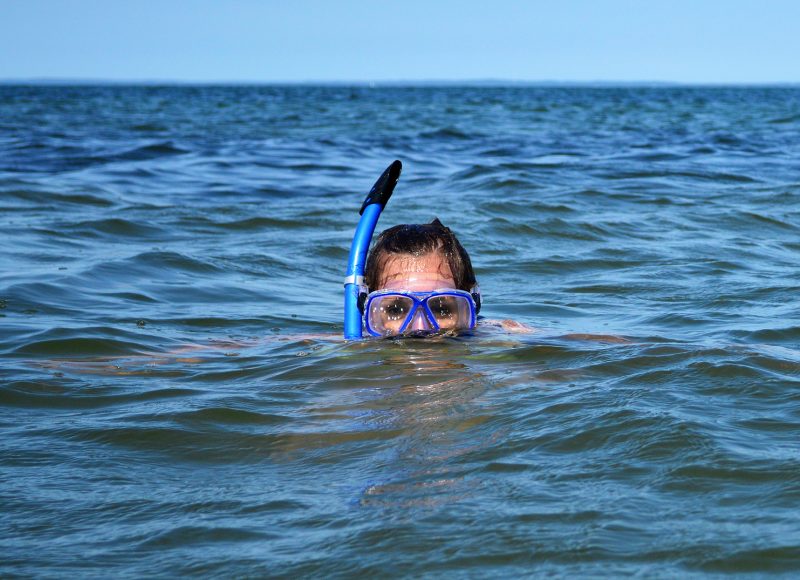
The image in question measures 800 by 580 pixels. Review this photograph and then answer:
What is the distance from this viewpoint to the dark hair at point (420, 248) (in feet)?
15.1

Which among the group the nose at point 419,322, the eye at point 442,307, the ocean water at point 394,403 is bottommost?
the ocean water at point 394,403

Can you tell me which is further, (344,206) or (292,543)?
(344,206)

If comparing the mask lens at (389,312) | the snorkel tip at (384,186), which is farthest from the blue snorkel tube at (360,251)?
the mask lens at (389,312)

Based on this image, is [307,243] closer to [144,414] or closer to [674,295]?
[674,295]

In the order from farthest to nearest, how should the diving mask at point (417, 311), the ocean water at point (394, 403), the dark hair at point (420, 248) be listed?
the dark hair at point (420, 248) < the diving mask at point (417, 311) < the ocean water at point (394, 403)

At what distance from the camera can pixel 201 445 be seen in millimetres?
3369

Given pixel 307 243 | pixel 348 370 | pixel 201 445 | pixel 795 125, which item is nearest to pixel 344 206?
pixel 307 243

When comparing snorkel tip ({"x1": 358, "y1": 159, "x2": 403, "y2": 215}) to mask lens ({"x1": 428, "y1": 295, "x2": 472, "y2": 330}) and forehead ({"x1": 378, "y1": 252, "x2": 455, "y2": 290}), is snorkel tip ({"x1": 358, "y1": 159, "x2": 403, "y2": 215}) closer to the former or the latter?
forehead ({"x1": 378, "y1": 252, "x2": 455, "y2": 290})

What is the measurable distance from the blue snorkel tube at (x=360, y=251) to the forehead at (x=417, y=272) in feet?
0.36

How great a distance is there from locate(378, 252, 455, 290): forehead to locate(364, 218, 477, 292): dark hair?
2 centimetres

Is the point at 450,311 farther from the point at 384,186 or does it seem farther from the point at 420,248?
the point at 384,186

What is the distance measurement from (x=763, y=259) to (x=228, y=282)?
363cm

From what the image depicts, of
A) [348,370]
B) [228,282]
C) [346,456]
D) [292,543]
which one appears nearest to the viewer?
[292,543]

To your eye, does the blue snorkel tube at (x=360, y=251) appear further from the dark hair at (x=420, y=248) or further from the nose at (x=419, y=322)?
the nose at (x=419, y=322)
